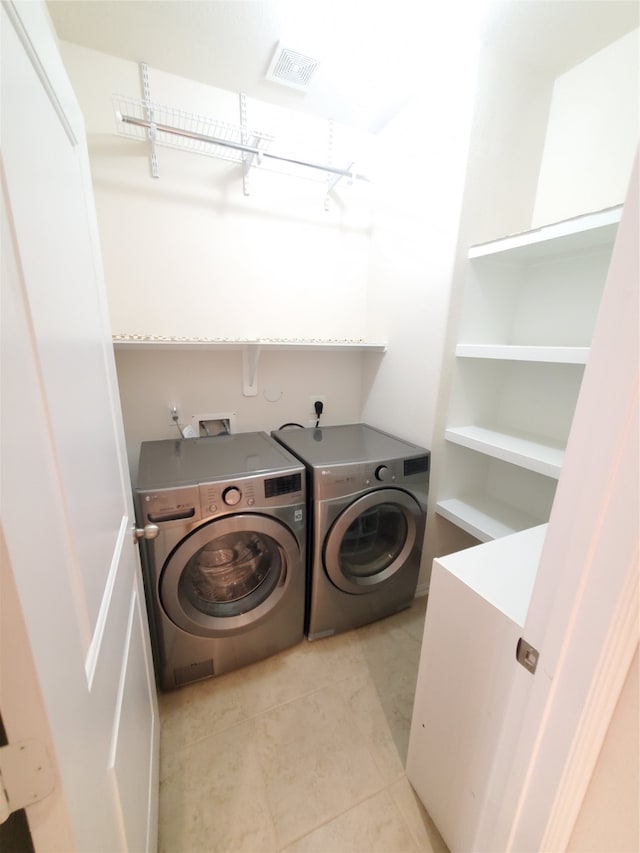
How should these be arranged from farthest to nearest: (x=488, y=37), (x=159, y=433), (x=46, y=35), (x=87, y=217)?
(x=159, y=433) < (x=488, y=37) < (x=87, y=217) < (x=46, y=35)

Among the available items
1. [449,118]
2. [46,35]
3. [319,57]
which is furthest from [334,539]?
[319,57]

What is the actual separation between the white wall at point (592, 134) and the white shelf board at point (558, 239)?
161mm

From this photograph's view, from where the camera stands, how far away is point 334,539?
1459 millimetres

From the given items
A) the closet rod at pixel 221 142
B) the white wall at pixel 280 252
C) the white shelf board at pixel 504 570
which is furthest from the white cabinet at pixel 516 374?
the closet rod at pixel 221 142

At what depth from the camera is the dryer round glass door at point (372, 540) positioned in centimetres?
147

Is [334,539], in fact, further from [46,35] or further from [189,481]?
[46,35]

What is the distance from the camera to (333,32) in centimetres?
123

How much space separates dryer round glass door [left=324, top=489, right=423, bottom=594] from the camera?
1474 mm

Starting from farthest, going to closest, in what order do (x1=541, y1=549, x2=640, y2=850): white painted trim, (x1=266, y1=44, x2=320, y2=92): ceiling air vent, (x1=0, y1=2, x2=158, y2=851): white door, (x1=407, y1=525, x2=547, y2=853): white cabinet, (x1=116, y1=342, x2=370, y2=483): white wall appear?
1. (x1=116, y1=342, x2=370, y2=483): white wall
2. (x1=266, y1=44, x2=320, y2=92): ceiling air vent
3. (x1=407, y1=525, x2=547, y2=853): white cabinet
4. (x1=541, y1=549, x2=640, y2=850): white painted trim
5. (x1=0, y1=2, x2=158, y2=851): white door

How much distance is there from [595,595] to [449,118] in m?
1.82

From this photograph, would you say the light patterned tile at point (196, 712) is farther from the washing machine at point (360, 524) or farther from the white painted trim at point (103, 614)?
the white painted trim at point (103, 614)

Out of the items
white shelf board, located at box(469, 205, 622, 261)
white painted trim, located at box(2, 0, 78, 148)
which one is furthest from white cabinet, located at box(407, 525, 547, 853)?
white painted trim, located at box(2, 0, 78, 148)

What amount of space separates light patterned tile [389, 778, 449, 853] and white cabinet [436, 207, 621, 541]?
0.94 m

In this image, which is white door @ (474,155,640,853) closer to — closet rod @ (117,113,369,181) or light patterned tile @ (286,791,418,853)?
light patterned tile @ (286,791,418,853)
